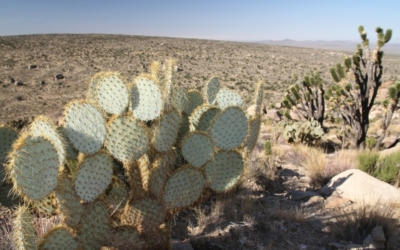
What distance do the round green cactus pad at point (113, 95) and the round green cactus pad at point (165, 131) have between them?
15.4 inches

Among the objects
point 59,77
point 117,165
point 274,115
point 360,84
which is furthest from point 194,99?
point 59,77

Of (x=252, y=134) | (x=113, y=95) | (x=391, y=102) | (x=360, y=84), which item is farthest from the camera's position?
(x=360, y=84)

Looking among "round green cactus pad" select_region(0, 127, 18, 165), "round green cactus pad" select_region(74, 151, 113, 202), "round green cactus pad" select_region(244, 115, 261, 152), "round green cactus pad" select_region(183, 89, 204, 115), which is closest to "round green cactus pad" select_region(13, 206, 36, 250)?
"round green cactus pad" select_region(74, 151, 113, 202)

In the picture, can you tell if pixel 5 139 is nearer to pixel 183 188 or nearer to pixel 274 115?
pixel 183 188

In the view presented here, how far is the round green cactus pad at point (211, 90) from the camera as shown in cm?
497

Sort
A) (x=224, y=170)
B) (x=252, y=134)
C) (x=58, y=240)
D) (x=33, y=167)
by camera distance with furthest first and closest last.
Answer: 1. (x=252, y=134)
2. (x=224, y=170)
3. (x=58, y=240)
4. (x=33, y=167)

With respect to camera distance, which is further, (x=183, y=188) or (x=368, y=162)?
(x=368, y=162)

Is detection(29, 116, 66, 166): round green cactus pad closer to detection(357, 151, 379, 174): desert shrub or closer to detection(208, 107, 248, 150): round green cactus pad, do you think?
detection(208, 107, 248, 150): round green cactus pad

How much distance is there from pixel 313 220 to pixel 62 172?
3.10m

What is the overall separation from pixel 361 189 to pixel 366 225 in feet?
3.39

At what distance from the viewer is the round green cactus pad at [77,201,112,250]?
9.50 feet

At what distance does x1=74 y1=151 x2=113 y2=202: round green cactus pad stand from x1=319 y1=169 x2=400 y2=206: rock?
3.41 m

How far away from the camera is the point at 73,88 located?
25344 mm

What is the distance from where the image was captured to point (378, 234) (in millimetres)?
3584
